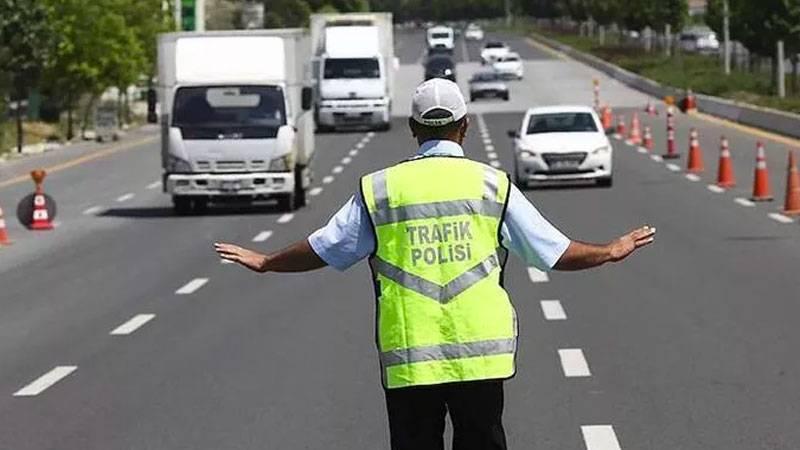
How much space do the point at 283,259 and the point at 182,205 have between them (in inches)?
936

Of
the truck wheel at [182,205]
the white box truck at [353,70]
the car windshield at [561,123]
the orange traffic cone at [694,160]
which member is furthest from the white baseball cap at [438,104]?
the white box truck at [353,70]

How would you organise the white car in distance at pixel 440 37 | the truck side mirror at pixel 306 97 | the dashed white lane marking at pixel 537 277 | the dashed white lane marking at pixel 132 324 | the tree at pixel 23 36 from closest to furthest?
the dashed white lane marking at pixel 132 324, the dashed white lane marking at pixel 537 277, the truck side mirror at pixel 306 97, the tree at pixel 23 36, the white car in distance at pixel 440 37

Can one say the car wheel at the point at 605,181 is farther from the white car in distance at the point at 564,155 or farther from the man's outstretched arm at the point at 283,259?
the man's outstretched arm at the point at 283,259

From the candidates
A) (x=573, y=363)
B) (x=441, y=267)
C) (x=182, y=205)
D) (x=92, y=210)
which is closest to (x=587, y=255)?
(x=441, y=267)

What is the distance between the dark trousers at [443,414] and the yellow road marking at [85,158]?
32.4m

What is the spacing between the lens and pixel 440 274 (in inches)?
233

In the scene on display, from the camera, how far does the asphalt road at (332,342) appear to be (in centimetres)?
1071

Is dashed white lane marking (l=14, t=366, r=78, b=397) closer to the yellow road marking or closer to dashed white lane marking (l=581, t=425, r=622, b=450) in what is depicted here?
dashed white lane marking (l=581, t=425, r=622, b=450)

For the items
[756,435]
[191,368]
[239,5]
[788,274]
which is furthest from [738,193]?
[239,5]

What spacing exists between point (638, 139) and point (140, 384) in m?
37.3

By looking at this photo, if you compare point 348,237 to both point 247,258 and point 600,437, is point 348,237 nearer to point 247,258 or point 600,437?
point 247,258

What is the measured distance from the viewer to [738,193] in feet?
99.2

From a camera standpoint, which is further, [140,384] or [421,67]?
[421,67]

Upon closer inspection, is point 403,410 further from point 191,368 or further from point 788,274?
point 788,274
